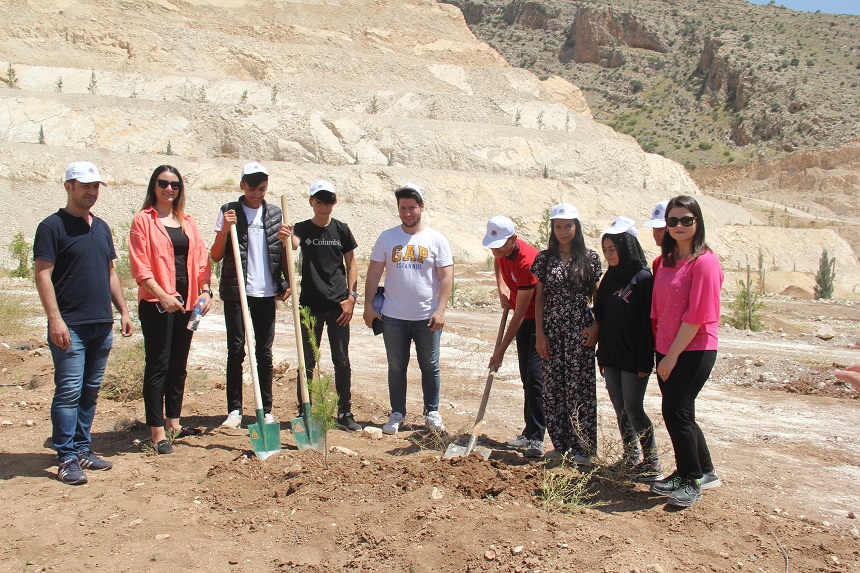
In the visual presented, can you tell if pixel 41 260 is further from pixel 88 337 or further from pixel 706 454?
pixel 706 454

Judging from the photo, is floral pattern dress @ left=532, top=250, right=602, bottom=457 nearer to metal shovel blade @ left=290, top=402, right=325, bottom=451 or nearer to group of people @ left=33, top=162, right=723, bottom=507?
group of people @ left=33, top=162, right=723, bottom=507

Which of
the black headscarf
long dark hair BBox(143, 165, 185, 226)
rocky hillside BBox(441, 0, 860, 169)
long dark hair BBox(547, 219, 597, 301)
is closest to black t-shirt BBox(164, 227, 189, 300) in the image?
long dark hair BBox(143, 165, 185, 226)

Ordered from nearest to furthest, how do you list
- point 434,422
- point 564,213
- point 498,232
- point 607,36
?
1. point 564,213
2. point 498,232
3. point 434,422
4. point 607,36

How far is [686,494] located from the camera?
13.6 ft

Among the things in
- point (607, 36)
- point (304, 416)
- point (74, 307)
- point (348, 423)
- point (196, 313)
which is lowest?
point (348, 423)

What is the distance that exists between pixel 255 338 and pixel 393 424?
1271 millimetres

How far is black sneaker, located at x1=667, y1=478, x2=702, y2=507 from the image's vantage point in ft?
13.6

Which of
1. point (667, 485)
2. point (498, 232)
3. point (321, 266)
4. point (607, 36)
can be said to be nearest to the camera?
point (667, 485)

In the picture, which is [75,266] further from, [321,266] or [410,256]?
[410,256]

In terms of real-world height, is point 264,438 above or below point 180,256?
below

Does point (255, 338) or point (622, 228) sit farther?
point (255, 338)

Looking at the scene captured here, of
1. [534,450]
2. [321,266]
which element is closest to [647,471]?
[534,450]

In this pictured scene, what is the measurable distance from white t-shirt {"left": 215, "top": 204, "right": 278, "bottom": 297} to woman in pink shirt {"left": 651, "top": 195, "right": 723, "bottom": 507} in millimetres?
2846

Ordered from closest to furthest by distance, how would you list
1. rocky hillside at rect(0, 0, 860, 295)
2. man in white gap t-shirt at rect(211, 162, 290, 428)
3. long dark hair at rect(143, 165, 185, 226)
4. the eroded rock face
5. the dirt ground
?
1. the dirt ground
2. long dark hair at rect(143, 165, 185, 226)
3. man in white gap t-shirt at rect(211, 162, 290, 428)
4. rocky hillside at rect(0, 0, 860, 295)
5. the eroded rock face
